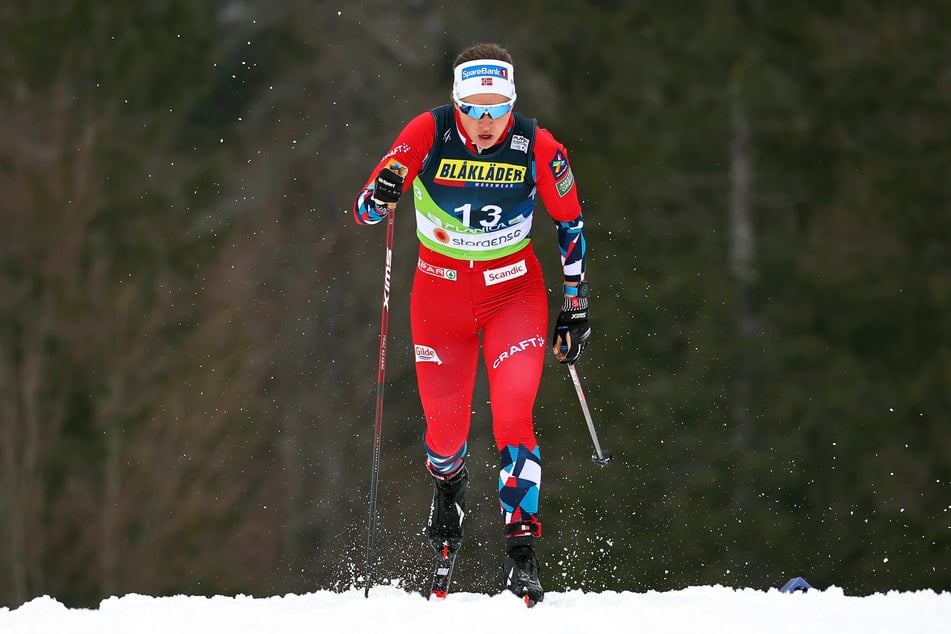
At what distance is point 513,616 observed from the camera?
5078 mm

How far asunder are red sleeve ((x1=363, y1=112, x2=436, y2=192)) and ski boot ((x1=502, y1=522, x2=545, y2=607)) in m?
1.55

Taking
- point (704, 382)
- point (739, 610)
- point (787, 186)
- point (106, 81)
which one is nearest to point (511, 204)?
point (739, 610)

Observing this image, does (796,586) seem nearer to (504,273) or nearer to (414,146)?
(504,273)

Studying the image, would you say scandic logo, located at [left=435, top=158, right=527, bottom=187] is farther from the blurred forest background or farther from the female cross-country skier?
the blurred forest background

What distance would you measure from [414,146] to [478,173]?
0.97ft

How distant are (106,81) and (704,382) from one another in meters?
9.47

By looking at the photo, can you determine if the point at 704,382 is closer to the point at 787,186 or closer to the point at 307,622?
the point at 787,186

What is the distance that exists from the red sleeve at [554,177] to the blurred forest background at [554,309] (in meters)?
11.4

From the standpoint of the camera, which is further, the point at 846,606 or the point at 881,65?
the point at 881,65

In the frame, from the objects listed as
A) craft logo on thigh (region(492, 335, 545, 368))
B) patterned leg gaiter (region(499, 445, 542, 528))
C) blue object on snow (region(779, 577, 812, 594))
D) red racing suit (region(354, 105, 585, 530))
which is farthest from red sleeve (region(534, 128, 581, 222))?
blue object on snow (region(779, 577, 812, 594))

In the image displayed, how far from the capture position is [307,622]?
16.7 ft

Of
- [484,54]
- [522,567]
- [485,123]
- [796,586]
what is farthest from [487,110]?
[796,586]

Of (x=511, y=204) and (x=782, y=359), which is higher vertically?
(x=511, y=204)

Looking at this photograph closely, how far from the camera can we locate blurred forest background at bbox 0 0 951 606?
18047mm
